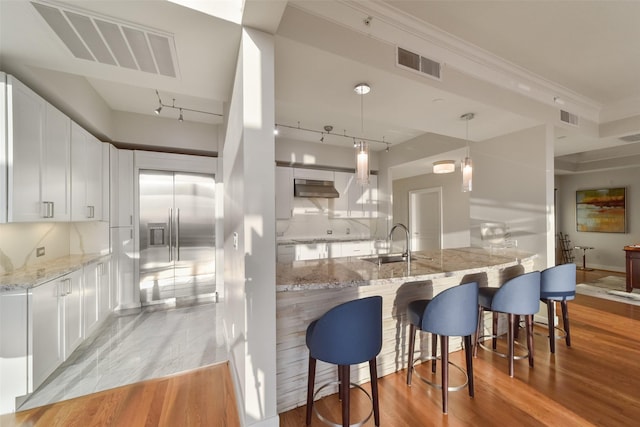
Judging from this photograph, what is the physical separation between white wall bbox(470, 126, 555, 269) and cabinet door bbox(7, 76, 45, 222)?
5123mm

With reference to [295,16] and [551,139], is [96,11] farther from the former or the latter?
[551,139]

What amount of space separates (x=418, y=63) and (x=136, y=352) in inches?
153

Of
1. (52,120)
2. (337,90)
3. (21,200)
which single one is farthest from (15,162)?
(337,90)

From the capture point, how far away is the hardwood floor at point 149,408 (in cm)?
175

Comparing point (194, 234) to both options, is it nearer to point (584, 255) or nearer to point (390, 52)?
point (390, 52)

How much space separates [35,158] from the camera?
212cm

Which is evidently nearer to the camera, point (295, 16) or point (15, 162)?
point (295, 16)

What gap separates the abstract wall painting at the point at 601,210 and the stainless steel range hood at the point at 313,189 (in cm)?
672

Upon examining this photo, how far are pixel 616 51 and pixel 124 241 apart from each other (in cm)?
618

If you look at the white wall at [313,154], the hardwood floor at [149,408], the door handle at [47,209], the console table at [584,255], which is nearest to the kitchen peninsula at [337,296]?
the hardwood floor at [149,408]

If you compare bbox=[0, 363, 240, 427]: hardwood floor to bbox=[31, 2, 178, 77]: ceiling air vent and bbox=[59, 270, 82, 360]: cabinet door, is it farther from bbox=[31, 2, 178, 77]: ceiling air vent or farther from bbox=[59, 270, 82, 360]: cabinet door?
bbox=[31, 2, 178, 77]: ceiling air vent

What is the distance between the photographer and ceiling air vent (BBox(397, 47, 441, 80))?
2.13 m

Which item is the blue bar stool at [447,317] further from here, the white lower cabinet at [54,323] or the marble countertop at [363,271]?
the white lower cabinet at [54,323]

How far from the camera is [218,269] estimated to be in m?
4.14
